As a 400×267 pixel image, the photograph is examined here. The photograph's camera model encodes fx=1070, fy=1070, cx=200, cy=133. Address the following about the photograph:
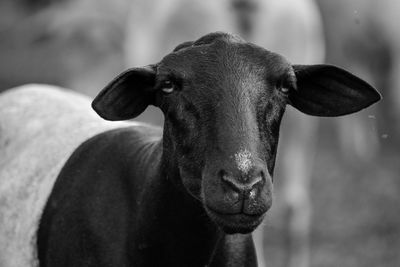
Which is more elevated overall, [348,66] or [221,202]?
[221,202]

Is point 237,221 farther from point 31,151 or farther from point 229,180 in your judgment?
point 31,151

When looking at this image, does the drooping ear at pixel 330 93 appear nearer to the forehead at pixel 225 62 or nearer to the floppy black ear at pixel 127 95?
the forehead at pixel 225 62

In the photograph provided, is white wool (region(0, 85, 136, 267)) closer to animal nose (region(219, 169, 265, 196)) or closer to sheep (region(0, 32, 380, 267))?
sheep (region(0, 32, 380, 267))

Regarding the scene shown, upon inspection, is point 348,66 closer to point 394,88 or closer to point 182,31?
point 394,88

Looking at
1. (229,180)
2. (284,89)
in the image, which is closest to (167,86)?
(284,89)

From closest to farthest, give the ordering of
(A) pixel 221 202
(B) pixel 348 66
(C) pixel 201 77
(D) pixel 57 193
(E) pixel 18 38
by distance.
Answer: (A) pixel 221 202
(C) pixel 201 77
(D) pixel 57 193
(B) pixel 348 66
(E) pixel 18 38

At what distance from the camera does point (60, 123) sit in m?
5.73

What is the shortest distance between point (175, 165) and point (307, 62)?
4929 millimetres

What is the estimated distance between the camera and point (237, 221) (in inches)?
156

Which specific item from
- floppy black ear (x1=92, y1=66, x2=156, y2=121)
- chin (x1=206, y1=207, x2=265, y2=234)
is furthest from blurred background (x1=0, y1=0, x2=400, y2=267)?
chin (x1=206, y1=207, x2=265, y2=234)

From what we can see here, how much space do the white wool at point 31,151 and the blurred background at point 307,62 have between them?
5.19ft

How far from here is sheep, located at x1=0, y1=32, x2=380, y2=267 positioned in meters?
4.02

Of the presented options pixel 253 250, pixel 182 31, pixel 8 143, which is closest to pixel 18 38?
pixel 182 31

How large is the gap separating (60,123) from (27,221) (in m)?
0.67
